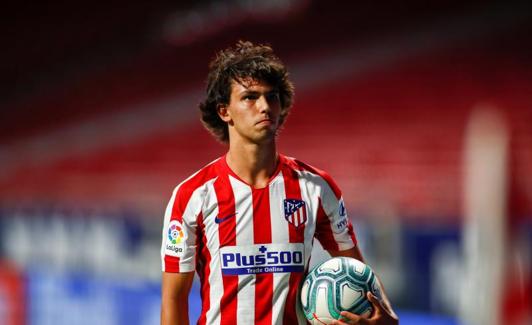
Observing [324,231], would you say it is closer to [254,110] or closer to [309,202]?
[309,202]

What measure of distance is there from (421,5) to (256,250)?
18.1 ft

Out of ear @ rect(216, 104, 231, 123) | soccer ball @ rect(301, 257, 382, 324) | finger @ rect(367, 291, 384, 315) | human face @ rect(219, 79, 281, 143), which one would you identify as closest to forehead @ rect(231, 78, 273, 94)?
human face @ rect(219, 79, 281, 143)

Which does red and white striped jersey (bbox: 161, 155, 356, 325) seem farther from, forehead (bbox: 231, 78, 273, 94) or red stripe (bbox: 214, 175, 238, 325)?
forehead (bbox: 231, 78, 273, 94)

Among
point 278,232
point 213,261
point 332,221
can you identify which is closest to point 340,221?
point 332,221

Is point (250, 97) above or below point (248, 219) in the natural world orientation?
above

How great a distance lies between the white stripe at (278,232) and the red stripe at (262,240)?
0.01 m

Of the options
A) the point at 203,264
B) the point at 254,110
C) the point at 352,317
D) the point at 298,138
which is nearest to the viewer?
the point at 352,317

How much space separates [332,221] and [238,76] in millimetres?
621

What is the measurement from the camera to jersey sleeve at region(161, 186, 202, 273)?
10.1ft

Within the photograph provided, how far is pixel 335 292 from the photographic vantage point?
296 centimetres

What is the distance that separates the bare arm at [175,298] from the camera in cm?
307

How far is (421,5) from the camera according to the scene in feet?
26.6

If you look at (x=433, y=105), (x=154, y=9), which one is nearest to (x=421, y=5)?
(x=433, y=105)

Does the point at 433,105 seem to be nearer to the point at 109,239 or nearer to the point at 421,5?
the point at 421,5
